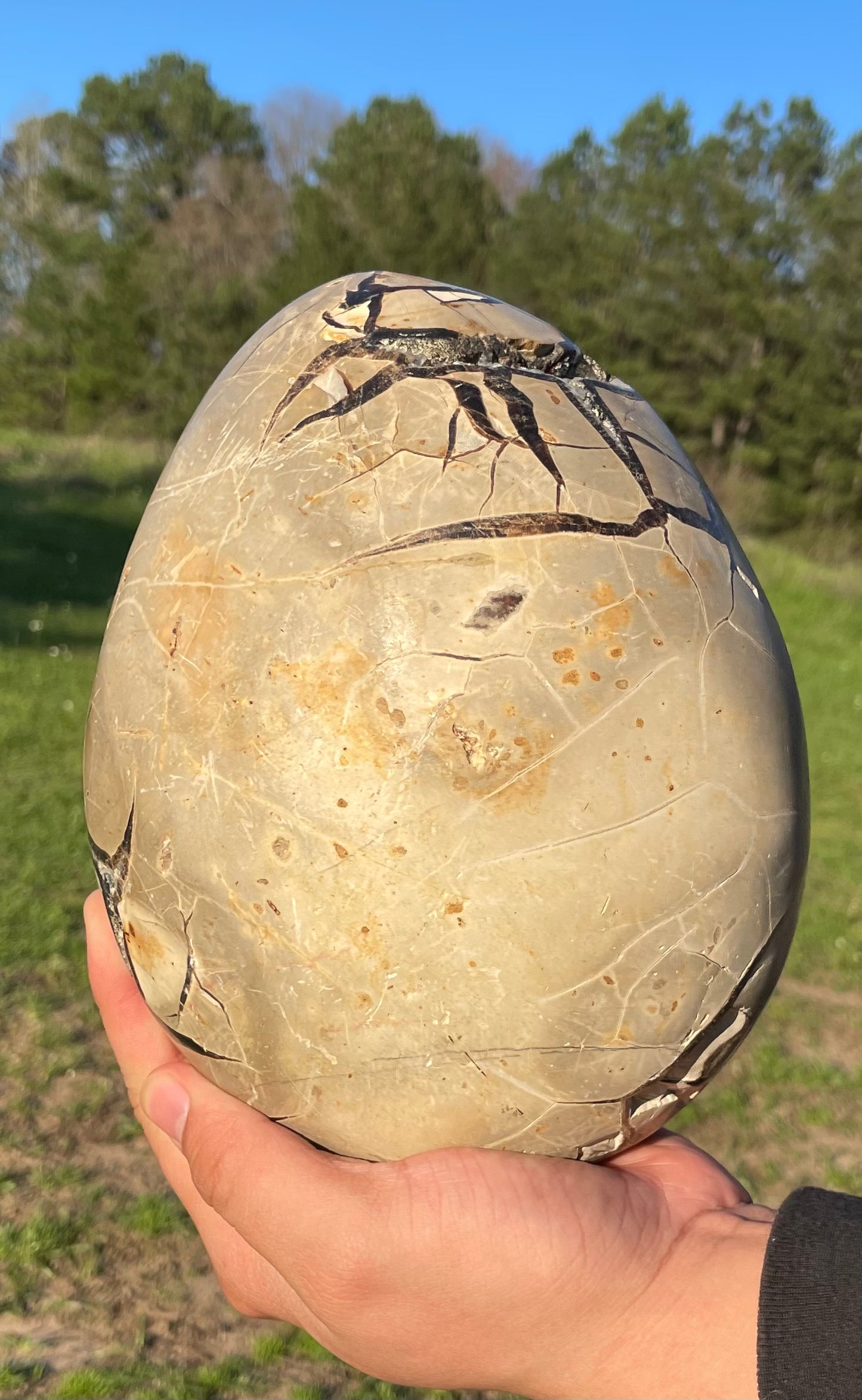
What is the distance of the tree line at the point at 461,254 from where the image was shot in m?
20.2

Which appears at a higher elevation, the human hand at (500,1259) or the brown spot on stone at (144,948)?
the brown spot on stone at (144,948)

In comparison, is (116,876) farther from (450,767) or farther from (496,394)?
(496,394)

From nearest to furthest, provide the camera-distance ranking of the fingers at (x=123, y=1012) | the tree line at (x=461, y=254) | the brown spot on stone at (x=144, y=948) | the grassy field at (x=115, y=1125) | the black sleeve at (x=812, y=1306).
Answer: the black sleeve at (x=812, y=1306), the brown spot on stone at (x=144, y=948), the fingers at (x=123, y=1012), the grassy field at (x=115, y=1125), the tree line at (x=461, y=254)

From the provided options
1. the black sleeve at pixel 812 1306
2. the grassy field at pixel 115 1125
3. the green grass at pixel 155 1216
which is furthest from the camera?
the green grass at pixel 155 1216

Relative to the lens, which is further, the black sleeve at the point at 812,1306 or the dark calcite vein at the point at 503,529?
the dark calcite vein at the point at 503,529

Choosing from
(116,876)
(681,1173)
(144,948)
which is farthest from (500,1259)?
(116,876)

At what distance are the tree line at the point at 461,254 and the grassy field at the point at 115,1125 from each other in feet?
43.1

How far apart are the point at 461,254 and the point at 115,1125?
73.7 feet

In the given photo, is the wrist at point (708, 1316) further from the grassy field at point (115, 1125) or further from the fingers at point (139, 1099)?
the grassy field at point (115, 1125)

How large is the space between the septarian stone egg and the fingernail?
0.11m

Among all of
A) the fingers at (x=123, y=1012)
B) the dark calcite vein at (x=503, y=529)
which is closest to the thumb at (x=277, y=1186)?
the fingers at (x=123, y=1012)

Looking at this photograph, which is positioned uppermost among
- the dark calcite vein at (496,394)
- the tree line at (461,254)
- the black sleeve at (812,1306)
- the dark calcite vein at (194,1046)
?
the tree line at (461,254)

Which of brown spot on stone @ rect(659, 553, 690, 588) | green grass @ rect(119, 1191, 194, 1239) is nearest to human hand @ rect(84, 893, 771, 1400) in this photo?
brown spot on stone @ rect(659, 553, 690, 588)

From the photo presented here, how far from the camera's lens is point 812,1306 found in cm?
148
